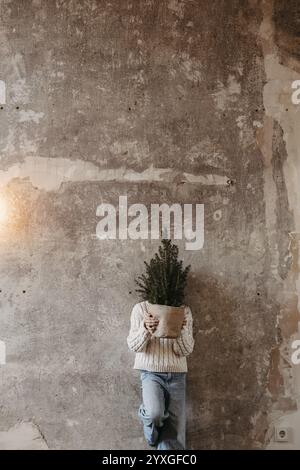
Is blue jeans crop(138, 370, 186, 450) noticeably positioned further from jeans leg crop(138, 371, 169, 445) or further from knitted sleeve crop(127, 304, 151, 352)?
knitted sleeve crop(127, 304, 151, 352)

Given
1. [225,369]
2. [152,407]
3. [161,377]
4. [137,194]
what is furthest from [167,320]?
[137,194]

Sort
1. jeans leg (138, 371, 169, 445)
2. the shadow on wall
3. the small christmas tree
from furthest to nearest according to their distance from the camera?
the shadow on wall, the small christmas tree, jeans leg (138, 371, 169, 445)

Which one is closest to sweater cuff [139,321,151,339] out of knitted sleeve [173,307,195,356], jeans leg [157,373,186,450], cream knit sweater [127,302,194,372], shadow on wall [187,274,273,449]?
cream knit sweater [127,302,194,372]

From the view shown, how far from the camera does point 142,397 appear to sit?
4434mm

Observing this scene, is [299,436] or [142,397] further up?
[142,397]

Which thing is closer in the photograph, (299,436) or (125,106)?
(299,436)

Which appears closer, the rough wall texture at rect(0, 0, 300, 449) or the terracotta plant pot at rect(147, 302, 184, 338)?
the terracotta plant pot at rect(147, 302, 184, 338)

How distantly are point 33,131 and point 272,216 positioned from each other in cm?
209

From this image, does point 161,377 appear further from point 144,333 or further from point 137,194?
point 137,194

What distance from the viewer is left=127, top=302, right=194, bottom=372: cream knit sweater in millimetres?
4133

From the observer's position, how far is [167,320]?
4102 mm

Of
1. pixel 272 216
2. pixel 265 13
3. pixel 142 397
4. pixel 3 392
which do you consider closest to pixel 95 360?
pixel 142 397

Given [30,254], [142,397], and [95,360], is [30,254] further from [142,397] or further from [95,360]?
[142,397]

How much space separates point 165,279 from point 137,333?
1.47 feet
